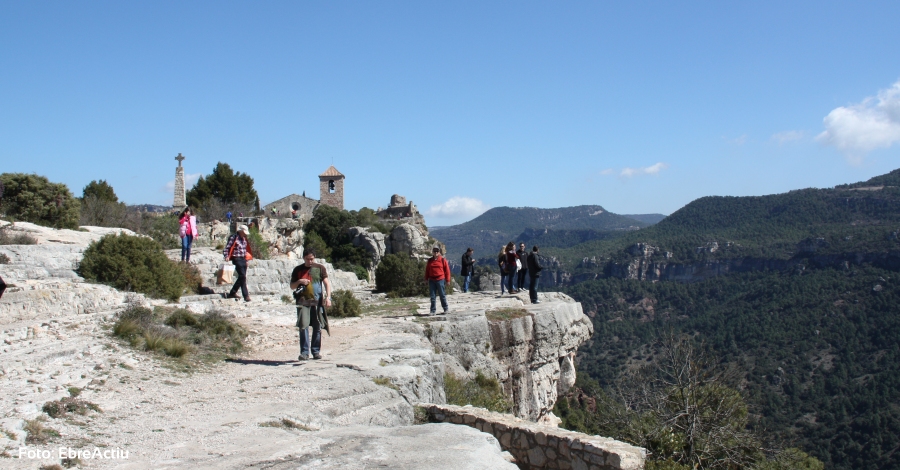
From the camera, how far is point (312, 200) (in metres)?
52.4

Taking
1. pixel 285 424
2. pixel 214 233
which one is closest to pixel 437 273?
pixel 285 424

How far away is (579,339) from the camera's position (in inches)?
695

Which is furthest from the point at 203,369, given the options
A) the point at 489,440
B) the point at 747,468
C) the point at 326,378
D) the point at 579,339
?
the point at 579,339

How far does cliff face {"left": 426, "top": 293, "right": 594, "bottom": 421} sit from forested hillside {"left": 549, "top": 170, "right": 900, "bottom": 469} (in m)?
1.78

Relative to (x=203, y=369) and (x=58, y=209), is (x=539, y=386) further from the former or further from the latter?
(x=58, y=209)

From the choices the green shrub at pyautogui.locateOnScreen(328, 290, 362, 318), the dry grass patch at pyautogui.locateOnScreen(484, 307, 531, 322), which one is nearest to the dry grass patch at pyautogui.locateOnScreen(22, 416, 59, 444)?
the green shrub at pyautogui.locateOnScreen(328, 290, 362, 318)

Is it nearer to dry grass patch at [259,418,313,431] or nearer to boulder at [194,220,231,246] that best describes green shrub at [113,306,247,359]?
dry grass patch at [259,418,313,431]

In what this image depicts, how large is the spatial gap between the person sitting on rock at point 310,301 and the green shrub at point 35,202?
13.8 metres

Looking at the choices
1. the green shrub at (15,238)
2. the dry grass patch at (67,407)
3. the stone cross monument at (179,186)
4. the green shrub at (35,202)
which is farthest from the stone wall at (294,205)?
the dry grass patch at (67,407)

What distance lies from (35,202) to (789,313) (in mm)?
77496

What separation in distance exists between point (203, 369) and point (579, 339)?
1182 centimetres

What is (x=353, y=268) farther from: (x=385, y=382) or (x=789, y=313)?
(x=789, y=313)

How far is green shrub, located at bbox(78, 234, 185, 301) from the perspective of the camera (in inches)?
438

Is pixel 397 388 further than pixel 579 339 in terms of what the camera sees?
No
